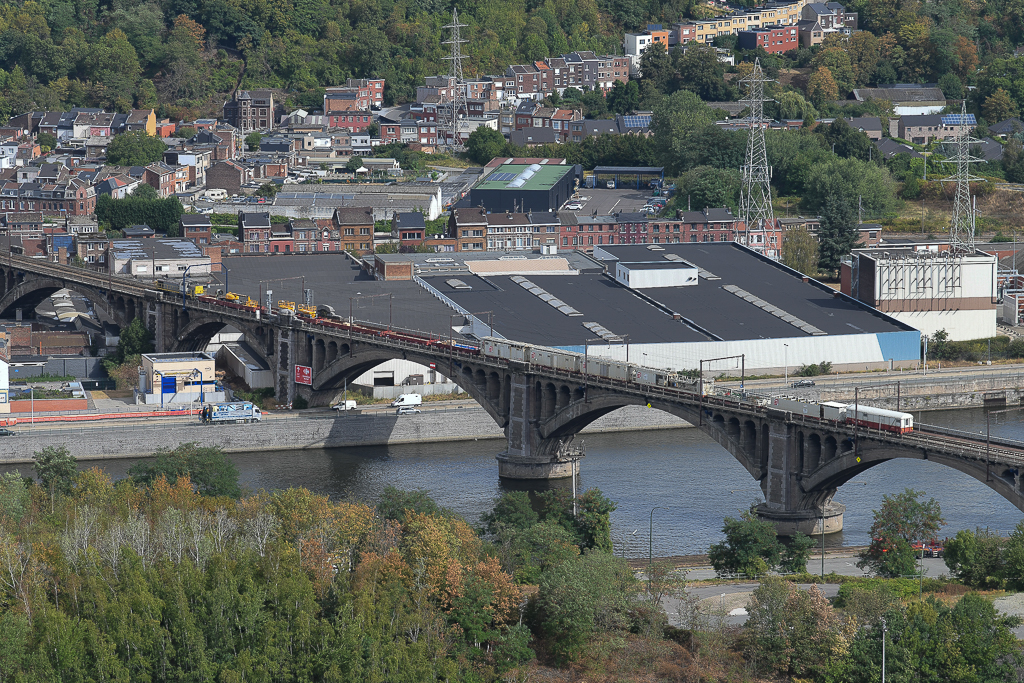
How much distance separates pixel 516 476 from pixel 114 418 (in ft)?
53.7

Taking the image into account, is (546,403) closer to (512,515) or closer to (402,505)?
(512,515)

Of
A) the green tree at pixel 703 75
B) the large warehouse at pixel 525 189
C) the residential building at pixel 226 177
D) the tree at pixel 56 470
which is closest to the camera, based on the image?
the tree at pixel 56 470

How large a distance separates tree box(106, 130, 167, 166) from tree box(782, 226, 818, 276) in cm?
4830

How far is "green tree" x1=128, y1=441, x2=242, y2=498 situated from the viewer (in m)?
55.2

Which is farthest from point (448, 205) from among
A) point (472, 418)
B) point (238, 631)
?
point (238, 631)

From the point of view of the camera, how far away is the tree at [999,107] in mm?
135750

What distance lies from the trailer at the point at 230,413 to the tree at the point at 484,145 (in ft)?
199

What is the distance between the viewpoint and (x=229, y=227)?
10550 centimetres

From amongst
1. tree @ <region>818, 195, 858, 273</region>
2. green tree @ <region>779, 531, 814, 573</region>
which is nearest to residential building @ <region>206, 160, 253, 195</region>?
tree @ <region>818, 195, 858, 273</region>

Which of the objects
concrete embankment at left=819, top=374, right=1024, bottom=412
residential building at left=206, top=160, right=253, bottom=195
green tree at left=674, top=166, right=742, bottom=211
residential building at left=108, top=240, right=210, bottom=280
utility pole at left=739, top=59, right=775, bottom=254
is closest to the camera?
concrete embankment at left=819, top=374, right=1024, bottom=412

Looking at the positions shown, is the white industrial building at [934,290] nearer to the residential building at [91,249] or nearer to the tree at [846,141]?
the tree at [846,141]

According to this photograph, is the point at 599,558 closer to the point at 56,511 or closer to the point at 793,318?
the point at 56,511

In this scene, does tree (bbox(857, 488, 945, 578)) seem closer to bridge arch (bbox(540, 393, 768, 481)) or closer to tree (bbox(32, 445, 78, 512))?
bridge arch (bbox(540, 393, 768, 481))

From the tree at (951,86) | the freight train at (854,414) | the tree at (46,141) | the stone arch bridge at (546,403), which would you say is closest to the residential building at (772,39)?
the tree at (951,86)
